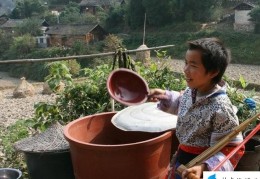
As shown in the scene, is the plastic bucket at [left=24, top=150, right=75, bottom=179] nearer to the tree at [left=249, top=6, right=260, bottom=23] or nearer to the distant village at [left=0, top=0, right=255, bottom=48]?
the tree at [left=249, top=6, right=260, bottom=23]

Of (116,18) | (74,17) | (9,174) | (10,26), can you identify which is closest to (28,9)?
(10,26)

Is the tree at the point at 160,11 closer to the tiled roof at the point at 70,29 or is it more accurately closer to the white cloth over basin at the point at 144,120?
the tiled roof at the point at 70,29

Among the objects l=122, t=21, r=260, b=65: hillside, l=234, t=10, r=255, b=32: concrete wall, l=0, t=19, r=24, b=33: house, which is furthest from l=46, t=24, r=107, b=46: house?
l=234, t=10, r=255, b=32: concrete wall

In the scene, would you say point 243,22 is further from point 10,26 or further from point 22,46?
point 10,26

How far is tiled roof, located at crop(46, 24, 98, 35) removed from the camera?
3173cm

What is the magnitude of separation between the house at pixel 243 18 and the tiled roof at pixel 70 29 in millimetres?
11905

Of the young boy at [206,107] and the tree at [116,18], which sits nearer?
the young boy at [206,107]

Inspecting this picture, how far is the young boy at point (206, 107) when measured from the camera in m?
1.55

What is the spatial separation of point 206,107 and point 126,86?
74 cm

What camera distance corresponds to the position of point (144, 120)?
6.69 ft

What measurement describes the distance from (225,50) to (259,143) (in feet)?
3.46

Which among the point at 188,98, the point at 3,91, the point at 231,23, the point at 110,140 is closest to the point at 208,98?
the point at 188,98

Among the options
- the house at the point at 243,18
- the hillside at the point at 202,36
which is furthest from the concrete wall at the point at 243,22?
the hillside at the point at 202,36

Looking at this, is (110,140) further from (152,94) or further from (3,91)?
A: (3,91)
